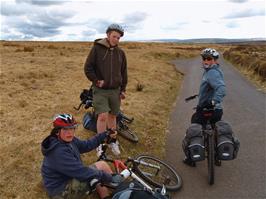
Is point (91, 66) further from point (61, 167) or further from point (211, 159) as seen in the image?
point (211, 159)

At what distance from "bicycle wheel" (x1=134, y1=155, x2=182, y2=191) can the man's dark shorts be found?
4.29ft

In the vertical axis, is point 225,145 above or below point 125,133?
above

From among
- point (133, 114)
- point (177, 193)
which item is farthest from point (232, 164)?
point (133, 114)

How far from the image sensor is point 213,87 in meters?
6.83

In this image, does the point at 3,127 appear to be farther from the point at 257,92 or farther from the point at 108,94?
the point at 257,92

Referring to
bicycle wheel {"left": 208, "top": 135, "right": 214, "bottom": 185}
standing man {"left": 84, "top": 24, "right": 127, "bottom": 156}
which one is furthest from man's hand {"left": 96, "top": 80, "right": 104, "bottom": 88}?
bicycle wheel {"left": 208, "top": 135, "right": 214, "bottom": 185}

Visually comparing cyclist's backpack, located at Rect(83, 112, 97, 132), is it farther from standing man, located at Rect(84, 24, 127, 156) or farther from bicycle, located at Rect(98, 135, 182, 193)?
bicycle, located at Rect(98, 135, 182, 193)

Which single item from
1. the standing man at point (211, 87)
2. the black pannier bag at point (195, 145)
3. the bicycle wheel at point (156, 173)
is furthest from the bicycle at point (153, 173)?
the standing man at point (211, 87)

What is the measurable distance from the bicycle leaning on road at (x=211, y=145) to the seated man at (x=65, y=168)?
6.99ft

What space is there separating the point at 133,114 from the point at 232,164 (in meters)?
4.62

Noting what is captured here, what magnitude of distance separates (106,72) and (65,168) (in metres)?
2.77

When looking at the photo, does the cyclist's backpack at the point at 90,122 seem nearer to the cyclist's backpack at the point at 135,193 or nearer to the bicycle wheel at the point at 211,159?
the bicycle wheel at the point at 211,159

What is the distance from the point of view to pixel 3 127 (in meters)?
9.77

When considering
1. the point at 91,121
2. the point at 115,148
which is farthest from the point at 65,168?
the point at 91,121
